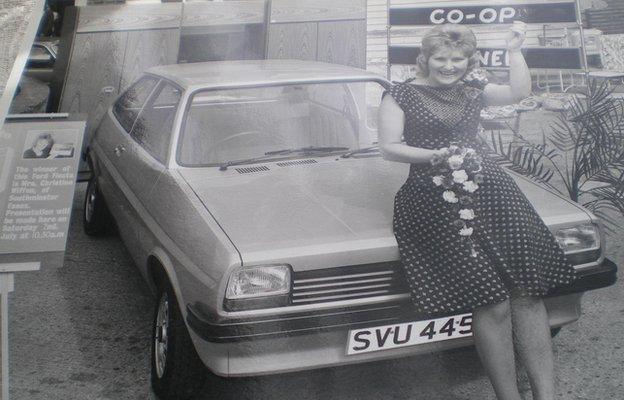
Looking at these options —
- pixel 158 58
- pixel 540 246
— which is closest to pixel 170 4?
pixel 158 58

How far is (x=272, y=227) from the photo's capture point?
6.81 feet

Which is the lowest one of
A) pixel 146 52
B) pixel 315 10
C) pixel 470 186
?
pixel 470 186

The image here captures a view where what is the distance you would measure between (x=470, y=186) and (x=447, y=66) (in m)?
0.36

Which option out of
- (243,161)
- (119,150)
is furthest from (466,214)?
(119,150)

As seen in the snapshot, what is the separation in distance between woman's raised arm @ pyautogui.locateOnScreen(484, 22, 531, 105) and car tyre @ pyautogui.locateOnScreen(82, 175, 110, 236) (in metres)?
2.04

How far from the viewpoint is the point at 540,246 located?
205 centimetres

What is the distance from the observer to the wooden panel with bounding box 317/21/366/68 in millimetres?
4129

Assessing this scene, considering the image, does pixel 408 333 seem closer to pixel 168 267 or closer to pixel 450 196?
pixel 450 196

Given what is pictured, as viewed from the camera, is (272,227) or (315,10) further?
(315,10)

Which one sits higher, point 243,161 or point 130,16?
point 130,16

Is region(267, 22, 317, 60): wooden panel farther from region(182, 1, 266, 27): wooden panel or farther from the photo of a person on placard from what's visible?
the photo of a person on placard

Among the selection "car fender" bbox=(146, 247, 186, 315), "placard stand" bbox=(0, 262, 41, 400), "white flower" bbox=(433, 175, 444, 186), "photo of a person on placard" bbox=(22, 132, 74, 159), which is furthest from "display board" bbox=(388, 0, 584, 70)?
"placard stand" bbox=(0, 262, 41, 400)

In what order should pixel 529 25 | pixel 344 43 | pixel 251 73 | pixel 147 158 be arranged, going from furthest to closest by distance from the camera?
pixel 344 43, pixel 529 25, pixel 251 73, pixel 147 158

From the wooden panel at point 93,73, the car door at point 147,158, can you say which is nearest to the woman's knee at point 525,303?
the car door at point 147,158
